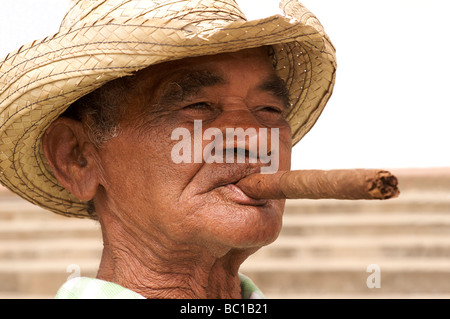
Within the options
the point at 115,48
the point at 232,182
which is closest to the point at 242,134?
the point at 232,182

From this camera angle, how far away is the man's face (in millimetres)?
2207

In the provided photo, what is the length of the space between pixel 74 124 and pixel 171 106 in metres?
0.34

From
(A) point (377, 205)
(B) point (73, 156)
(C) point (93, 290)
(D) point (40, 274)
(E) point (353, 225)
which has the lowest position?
(C) point (93, 290)

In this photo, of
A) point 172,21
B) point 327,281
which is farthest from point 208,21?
point 327,281

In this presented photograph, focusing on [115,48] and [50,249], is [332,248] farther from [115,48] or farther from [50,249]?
[115,48]

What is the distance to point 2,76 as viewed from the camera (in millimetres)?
2367

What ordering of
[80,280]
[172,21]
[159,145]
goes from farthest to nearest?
[80,280]
[159,145]
[172,21]

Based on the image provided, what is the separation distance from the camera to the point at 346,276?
601 cm

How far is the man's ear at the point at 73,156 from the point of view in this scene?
2.43 meters

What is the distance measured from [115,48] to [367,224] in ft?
14.2

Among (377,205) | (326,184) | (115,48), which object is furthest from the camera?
(377,205)

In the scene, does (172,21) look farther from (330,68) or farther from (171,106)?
(330,68)

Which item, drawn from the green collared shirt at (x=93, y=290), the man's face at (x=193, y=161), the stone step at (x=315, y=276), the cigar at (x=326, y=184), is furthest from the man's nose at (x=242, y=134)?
the stone step at (x=315, y=276)

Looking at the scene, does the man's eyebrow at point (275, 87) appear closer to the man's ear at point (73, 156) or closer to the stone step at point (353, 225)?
the man's ear at point (73, 156)
